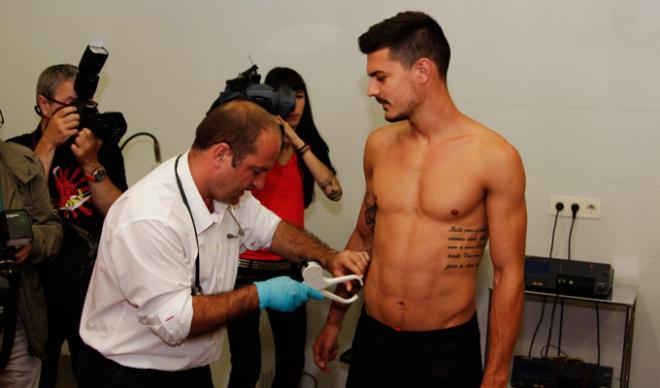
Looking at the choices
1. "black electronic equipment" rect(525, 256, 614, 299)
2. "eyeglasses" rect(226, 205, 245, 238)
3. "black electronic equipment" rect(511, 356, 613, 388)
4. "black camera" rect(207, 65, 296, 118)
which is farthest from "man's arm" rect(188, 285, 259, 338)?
"black electronic equipment" rect(511, 356, 613, 388)

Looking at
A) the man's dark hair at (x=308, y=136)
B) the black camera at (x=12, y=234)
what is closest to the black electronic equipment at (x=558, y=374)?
the man's dark hair at (x=308, y=136)

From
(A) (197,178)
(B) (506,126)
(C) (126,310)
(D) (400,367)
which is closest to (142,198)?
(A) (197,178)

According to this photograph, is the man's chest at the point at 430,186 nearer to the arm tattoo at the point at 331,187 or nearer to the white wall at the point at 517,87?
the arm tattoo at the point at 331,187

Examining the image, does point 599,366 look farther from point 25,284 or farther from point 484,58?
point 25,284

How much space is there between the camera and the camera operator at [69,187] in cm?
274

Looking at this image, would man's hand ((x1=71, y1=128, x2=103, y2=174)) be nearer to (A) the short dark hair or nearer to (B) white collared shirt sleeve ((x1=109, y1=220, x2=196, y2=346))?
(A) the short dark hair

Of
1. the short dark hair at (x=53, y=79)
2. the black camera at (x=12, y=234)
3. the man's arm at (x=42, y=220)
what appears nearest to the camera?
the black camera at (x=12, y=234)

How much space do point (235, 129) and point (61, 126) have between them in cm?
117

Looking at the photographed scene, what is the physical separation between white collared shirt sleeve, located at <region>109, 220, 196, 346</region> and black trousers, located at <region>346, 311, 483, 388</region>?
0.67 m

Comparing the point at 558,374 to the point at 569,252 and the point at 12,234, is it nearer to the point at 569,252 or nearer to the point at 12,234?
the point at 569,252

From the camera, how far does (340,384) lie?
145 inches

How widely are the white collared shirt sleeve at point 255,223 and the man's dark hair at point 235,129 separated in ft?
1.23

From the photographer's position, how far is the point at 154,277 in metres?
1.75

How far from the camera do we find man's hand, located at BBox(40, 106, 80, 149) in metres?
2.74
